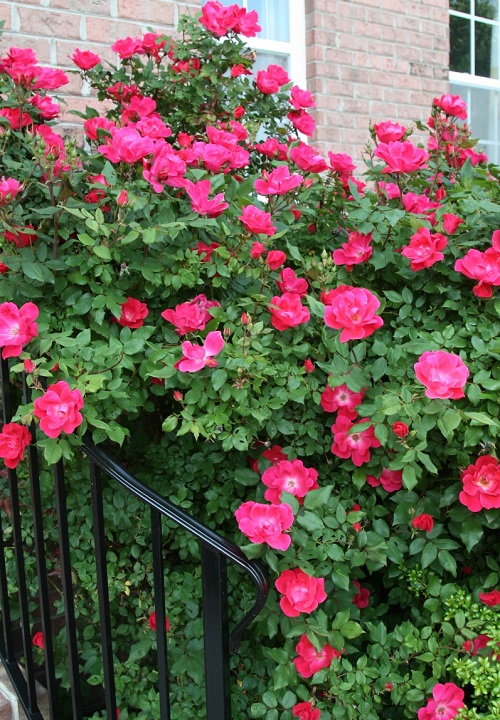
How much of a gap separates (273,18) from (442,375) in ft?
9.23

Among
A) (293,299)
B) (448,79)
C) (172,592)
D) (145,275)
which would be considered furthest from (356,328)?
(448,79)

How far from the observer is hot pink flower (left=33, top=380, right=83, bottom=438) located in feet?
3.99

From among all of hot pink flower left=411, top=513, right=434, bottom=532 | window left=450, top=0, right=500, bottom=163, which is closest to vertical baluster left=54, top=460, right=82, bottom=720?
hot pink flower left=411, top=513, right=434, bottom=532

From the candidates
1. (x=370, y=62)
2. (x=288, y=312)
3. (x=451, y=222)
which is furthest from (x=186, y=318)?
(x=370, y=62)

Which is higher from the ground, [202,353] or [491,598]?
[202,353]

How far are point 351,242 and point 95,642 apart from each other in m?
1.24

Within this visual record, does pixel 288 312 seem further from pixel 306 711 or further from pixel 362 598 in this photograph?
pixel 306 711

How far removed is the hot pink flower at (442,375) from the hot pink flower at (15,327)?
28.3 inches

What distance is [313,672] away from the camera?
55.0 inches

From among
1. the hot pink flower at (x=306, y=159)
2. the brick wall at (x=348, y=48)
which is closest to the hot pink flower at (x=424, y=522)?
the hot pink flower at (x=306, y=159)

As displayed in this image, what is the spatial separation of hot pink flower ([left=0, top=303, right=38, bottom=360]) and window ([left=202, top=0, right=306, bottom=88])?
2.58 meters

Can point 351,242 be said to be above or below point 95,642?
above

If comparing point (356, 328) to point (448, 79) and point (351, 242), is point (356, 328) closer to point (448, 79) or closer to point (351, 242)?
point (351, 242)

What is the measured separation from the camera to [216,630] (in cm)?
120
